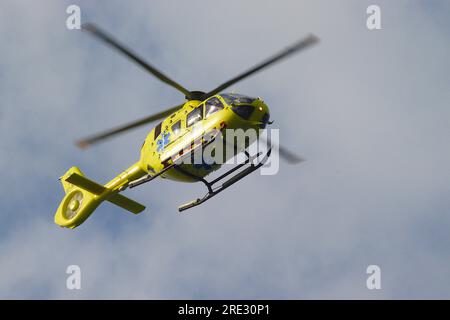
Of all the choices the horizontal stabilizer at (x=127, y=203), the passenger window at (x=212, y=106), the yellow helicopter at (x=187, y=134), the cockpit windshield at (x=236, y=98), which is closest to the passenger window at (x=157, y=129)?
the yellow helicopter at (x=187, y=134)

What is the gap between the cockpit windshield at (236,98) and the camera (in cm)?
3194

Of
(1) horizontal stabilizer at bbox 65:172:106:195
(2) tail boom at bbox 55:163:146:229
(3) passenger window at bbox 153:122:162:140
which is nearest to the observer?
(3) passenger window at bbox 153:122:162:140

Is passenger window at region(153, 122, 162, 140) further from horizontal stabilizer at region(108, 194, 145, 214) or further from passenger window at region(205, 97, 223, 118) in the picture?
horizontal stabilizer at region(108, 194, 145, 214)

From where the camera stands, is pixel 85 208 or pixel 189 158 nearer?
pixel 189 158

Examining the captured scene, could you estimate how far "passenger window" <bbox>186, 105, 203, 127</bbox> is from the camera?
32.8m

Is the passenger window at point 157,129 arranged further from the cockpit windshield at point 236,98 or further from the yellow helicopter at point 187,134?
the cockpit windshield at point 236,98

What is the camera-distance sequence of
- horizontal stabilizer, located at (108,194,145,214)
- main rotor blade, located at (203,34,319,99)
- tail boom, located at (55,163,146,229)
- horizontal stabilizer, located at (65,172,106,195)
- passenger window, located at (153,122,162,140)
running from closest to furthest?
1. main rotor blade, located at (203,34,319,99)
2. passenger window, located at (153,122,162,140)
3. horizontal stabilizer, located at (65,172,106,195)
4. tail boom, located at (55,163,146,229)
5. horizontal stabilizer, located at (108,194,145,214)

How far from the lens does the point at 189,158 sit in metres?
33.1

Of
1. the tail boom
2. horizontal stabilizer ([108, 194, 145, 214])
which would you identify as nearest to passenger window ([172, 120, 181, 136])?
the tail boom

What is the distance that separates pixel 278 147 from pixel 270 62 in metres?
4.61

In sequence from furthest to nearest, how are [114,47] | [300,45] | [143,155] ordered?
[143,155]
[114,47]
[300,45]

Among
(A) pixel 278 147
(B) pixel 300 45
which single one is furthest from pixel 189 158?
(B) pixel 300 45

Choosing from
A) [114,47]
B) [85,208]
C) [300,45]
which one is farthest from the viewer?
[85,208]

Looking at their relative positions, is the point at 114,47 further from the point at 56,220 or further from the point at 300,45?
the point at 56,220
